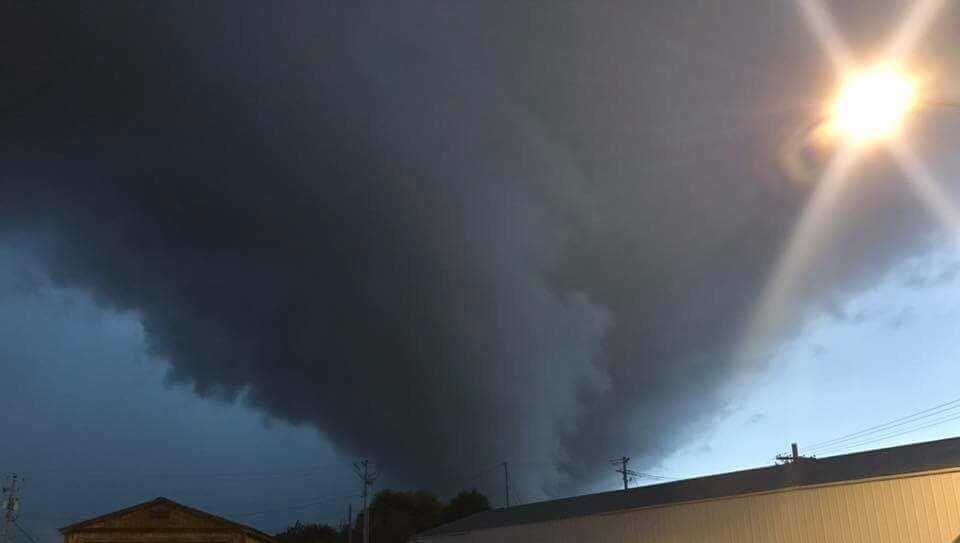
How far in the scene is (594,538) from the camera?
48.1 metres

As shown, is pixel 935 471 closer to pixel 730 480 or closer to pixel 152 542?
pixel 730 480

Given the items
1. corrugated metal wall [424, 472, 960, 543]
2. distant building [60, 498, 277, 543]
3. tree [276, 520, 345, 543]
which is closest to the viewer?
corrugated metal wall [424, 472, 960, 543]

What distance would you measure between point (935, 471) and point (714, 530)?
461 inches

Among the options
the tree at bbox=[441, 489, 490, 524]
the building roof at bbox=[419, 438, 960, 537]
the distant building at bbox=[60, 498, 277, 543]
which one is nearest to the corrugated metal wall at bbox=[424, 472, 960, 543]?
Answer: the building roof at bbox=[419, 438, 960, 537]

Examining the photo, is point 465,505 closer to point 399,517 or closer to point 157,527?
point 399,517

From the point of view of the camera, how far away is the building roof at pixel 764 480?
117ft

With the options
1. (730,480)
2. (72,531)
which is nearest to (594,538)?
(730,480)

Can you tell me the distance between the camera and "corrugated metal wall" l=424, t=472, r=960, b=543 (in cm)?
3209

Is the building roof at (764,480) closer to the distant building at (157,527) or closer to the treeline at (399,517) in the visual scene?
the distant building at (157,527)

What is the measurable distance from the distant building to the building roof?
22.8m

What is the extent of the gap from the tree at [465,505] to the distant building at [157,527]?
7423 centimetres

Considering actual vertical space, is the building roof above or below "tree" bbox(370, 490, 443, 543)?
below

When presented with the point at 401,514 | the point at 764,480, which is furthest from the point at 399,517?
the point at 764,480

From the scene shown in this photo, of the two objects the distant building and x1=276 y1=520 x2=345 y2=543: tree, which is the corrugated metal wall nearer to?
the distant building
